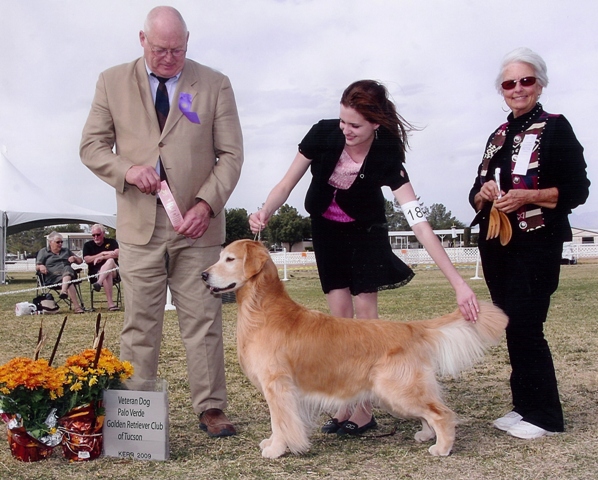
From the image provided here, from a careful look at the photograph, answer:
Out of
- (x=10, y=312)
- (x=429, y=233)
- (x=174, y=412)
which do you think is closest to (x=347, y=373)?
(x=429, y=233)

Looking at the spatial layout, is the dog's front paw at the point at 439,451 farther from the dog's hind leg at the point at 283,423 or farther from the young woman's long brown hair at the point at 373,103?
the young woman's long brown hair at the point at 373,103

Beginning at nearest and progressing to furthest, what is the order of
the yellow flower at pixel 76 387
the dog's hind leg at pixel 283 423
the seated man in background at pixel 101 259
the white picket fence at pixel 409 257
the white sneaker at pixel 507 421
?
1. the yellow flower at pixel 76 387
2. the dog's hind leg at pixel 283 423
3. the white sneaker at pixel 507 421
4. the seated man in background at pixel 101 259
5. the white picket fence at pixel 409 257

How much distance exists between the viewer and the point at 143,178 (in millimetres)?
3213

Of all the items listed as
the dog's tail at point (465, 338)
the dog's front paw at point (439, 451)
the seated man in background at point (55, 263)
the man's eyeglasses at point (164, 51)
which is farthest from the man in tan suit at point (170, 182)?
the seated man in background at point (55, 263)

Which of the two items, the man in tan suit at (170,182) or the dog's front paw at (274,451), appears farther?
the man in tan suit at (170,182)

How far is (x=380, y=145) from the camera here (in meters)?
3.45

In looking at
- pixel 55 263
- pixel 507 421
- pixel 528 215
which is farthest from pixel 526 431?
pixel 55 263

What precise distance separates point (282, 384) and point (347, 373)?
331 mm

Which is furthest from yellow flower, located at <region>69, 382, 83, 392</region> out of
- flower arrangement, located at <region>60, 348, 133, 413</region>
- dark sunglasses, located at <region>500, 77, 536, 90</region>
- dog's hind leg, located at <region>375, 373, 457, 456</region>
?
dark sunglasses, located at <region>500, 77, 536, 90</region>

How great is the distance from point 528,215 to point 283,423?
1709 millimetres

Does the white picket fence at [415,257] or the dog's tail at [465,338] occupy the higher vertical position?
the dog's tail at [465,338]

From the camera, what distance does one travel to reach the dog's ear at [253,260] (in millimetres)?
3201

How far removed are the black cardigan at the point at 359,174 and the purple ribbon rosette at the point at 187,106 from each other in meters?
0.63

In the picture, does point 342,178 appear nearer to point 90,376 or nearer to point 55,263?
point 90,376
